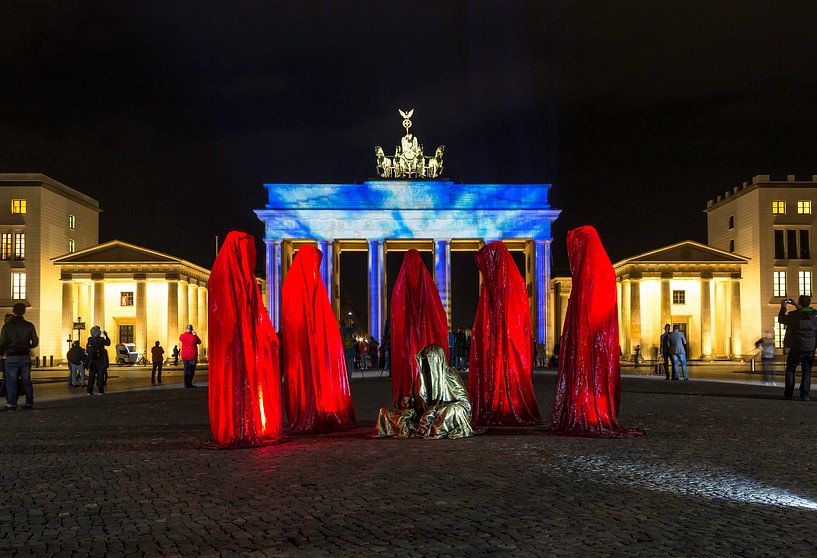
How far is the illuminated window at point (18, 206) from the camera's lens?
214 feet

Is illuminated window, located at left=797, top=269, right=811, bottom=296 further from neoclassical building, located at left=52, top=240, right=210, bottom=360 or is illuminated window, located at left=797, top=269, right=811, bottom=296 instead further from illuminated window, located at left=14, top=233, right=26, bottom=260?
illuminated window, located at left=14, top=233, right=26, bottom=260

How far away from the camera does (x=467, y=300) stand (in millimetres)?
102500

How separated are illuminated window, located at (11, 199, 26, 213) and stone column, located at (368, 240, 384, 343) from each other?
25.9m

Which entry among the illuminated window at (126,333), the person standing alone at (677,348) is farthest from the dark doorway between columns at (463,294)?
the person standing alone at (677,348)

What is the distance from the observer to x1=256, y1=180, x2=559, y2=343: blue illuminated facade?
2532 inches

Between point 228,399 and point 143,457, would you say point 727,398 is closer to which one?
point 228,399

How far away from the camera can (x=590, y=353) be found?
40.1ft

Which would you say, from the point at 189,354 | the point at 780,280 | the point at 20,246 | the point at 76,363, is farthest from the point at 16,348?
the point at 780,280

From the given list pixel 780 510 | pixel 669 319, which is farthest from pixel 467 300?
pixel 780 510

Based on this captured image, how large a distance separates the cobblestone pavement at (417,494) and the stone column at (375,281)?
50675 millimetres

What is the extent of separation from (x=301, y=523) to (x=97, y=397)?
1745 cm

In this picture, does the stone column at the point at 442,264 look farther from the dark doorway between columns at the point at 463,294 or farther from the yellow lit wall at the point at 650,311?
the dark doorway between columns at the point at 463,294

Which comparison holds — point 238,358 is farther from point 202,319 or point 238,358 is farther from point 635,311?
point 202,319

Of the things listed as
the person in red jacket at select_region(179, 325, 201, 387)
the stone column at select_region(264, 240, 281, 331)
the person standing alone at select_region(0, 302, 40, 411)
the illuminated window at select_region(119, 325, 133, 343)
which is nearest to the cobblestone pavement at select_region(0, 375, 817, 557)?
the person standing alone at select_region(0, 302, 40, 411)
